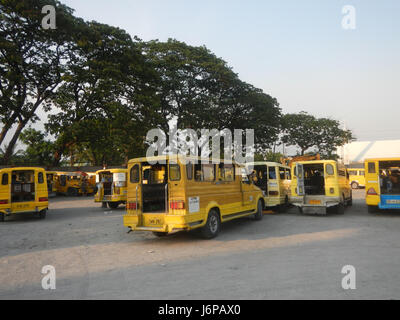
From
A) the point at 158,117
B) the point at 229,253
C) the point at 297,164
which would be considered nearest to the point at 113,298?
the point at 229,253

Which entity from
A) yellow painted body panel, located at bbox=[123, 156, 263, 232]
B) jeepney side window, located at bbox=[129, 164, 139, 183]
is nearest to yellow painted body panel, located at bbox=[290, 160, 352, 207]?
yellow painted body panel, located at bbox=[123, 156, 263, 232]

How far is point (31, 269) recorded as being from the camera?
19.8 feet

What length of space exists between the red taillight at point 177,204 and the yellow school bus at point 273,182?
6.05 m

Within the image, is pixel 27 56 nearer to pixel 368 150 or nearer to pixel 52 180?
pixel 52 180

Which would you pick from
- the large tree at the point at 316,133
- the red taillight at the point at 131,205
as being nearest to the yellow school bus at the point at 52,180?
the red taillight at the point at 131,205

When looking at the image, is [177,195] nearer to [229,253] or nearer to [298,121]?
[229,253]

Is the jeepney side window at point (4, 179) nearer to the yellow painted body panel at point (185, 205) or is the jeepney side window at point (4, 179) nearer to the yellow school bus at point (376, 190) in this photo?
the yellow painted body panel at point (185, 205)

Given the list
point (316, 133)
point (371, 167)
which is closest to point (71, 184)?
point (371, 167)

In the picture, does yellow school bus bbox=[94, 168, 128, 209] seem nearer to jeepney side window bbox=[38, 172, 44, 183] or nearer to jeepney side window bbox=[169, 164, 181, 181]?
jeepney side window bbox=[38, 172, 44, 183]

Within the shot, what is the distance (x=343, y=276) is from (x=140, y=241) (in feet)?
16.9

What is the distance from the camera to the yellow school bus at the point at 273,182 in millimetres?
13406

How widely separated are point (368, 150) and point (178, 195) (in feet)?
199

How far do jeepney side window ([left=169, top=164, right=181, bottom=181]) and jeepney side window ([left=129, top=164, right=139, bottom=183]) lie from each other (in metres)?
1.07

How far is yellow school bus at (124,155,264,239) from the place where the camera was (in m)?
7.73
